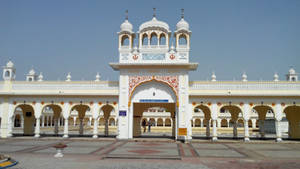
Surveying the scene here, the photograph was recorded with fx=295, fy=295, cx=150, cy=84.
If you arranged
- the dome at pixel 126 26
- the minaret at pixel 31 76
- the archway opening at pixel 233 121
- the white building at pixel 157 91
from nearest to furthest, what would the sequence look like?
the white building at pixel 157 91 < the dome at pixel 126 26 < the archway opening at pixel 233 121 < the minaret at pixel 31 76

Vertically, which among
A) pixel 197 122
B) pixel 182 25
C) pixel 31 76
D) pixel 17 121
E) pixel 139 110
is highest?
pixel 182 25

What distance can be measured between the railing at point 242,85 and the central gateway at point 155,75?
49.4 inches

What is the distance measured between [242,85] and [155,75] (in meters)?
7.18

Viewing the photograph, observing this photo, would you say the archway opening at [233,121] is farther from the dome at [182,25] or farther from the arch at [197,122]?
the dome at [182,25]

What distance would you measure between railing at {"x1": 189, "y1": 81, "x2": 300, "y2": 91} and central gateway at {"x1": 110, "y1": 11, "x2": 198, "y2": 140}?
1.25 metres

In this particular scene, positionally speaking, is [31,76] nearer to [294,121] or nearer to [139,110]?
[139,110]

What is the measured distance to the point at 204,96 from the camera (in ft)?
79.2

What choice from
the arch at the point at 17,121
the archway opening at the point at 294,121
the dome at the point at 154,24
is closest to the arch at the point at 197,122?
the archway opening at the point at 294,121

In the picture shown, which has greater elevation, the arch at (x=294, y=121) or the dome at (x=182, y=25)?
the dome at (x=182, y=25)

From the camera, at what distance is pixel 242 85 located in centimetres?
2420

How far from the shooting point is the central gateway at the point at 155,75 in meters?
24.1

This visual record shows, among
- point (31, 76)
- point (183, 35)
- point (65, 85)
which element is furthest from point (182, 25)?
point (31, 76)

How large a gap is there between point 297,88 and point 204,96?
295 inches

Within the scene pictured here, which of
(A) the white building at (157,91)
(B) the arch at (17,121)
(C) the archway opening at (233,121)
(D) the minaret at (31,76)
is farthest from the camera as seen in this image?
(B) the arch at (17,121)
